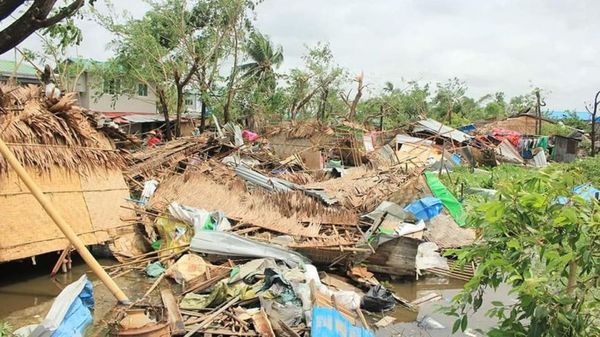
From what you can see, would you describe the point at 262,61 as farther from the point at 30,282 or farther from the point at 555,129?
the point at 30,282

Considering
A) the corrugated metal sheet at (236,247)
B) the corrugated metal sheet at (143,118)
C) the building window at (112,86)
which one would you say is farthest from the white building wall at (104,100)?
the corrugated metal sheet at (236,247)

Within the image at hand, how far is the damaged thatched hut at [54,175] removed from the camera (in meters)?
7.71

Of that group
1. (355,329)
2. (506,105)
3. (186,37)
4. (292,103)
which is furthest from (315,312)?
(506,105)

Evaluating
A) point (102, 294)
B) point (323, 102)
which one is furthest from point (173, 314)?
point (323, 102)

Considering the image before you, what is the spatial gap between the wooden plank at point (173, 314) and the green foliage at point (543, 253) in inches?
162

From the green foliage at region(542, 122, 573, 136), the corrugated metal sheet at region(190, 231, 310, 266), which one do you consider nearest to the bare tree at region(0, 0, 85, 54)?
the corrugated metal sheet at region(190, 231, 310, 266)

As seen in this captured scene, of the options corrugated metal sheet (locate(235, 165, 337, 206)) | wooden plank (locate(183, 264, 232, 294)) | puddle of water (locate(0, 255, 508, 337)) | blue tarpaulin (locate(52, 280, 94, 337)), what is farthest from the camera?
corrugated metal sheet (locate(235, 165, 337, 206))

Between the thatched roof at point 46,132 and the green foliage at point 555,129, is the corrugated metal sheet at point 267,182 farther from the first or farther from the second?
the green foliage at point 555,129

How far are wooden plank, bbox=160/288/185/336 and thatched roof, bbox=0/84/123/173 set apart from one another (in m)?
3.39

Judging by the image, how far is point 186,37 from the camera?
2048 cm

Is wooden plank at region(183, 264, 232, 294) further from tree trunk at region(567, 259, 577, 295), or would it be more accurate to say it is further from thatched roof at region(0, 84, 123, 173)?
tree trunk at region(567, 259, 577, 295)

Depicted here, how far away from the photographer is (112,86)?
2453 cm

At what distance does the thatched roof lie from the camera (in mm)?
7855

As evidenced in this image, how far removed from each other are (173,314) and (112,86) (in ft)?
68.3
